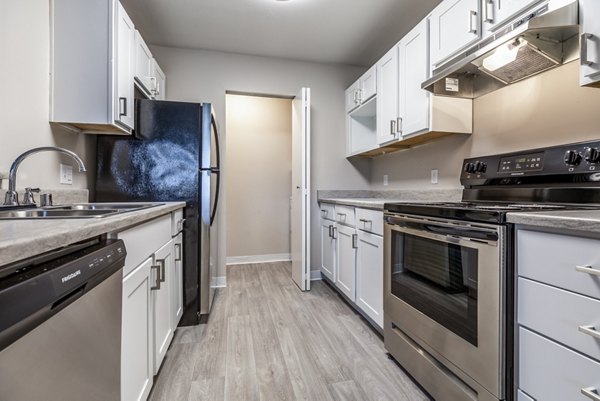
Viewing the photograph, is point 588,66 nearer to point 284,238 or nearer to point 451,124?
point 451,124

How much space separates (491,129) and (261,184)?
9.12 ft

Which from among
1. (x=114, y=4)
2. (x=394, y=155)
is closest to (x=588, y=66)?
(x=394, y=155)

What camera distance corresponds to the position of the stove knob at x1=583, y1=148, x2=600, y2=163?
47.5 inches

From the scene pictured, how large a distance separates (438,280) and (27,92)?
215cm

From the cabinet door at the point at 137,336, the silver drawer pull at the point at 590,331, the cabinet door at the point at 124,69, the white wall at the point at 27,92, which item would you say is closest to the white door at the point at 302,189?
the cabinet door at the point at 124,69

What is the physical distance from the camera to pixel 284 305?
2480 millimetres

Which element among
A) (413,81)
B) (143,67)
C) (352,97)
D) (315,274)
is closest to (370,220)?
(413,81)

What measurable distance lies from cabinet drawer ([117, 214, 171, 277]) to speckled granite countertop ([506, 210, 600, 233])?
4.27 feet

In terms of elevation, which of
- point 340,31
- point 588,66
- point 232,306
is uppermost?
point 340,31

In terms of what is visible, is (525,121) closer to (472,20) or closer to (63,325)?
(472,20)

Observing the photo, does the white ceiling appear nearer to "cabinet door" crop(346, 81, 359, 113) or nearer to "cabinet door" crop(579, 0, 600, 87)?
"cabinet door" crop(346, 81, 359, 113)

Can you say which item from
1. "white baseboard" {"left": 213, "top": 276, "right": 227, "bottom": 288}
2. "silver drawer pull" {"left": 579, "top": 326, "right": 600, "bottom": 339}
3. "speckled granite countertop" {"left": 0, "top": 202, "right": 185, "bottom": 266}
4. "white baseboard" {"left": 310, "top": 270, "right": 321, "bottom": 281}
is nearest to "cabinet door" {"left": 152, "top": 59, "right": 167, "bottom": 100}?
"white baseboard" {"left": 213, "top": 276, "right": 227, "bottom": 288}

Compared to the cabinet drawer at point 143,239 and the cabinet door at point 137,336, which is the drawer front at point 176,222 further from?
the cabinet door at point 137,336

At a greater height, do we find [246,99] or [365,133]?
[246,99]
